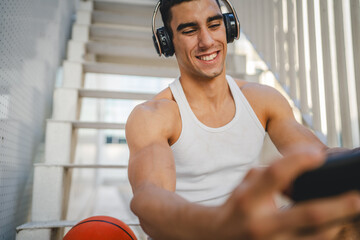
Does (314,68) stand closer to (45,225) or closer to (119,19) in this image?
(45,225)

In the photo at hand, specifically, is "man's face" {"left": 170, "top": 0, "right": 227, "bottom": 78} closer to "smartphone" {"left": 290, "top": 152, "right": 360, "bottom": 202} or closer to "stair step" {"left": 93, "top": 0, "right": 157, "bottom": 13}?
"smartphone" {"left": 290, "top": 152, "right": 360, "bottom": 202}

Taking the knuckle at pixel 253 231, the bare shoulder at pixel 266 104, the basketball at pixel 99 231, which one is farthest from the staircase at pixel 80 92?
the knuckle at pixel 253 231

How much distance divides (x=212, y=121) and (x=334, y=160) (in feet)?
2.95

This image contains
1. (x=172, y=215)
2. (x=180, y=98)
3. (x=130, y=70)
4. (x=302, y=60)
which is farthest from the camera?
(x=130, y=70)

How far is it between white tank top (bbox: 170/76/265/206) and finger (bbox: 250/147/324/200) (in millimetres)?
804

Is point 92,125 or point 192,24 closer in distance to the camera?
point 192,24

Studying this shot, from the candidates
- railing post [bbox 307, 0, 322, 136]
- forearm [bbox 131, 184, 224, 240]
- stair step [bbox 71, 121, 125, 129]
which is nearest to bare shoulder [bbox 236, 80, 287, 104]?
railing post [bbox 307, 0, 322, 136]

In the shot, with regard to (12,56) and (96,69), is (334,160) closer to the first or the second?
(12,56)

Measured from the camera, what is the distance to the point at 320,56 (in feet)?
5.67

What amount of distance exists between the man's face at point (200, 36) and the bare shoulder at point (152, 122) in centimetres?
26

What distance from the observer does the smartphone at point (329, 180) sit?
0.31m

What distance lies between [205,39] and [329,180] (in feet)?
3.47

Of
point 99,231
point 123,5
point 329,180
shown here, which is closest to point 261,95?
point 99,231

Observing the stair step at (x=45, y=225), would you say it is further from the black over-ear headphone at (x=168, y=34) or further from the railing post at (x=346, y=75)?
the railing post at (x=346, y=75)
